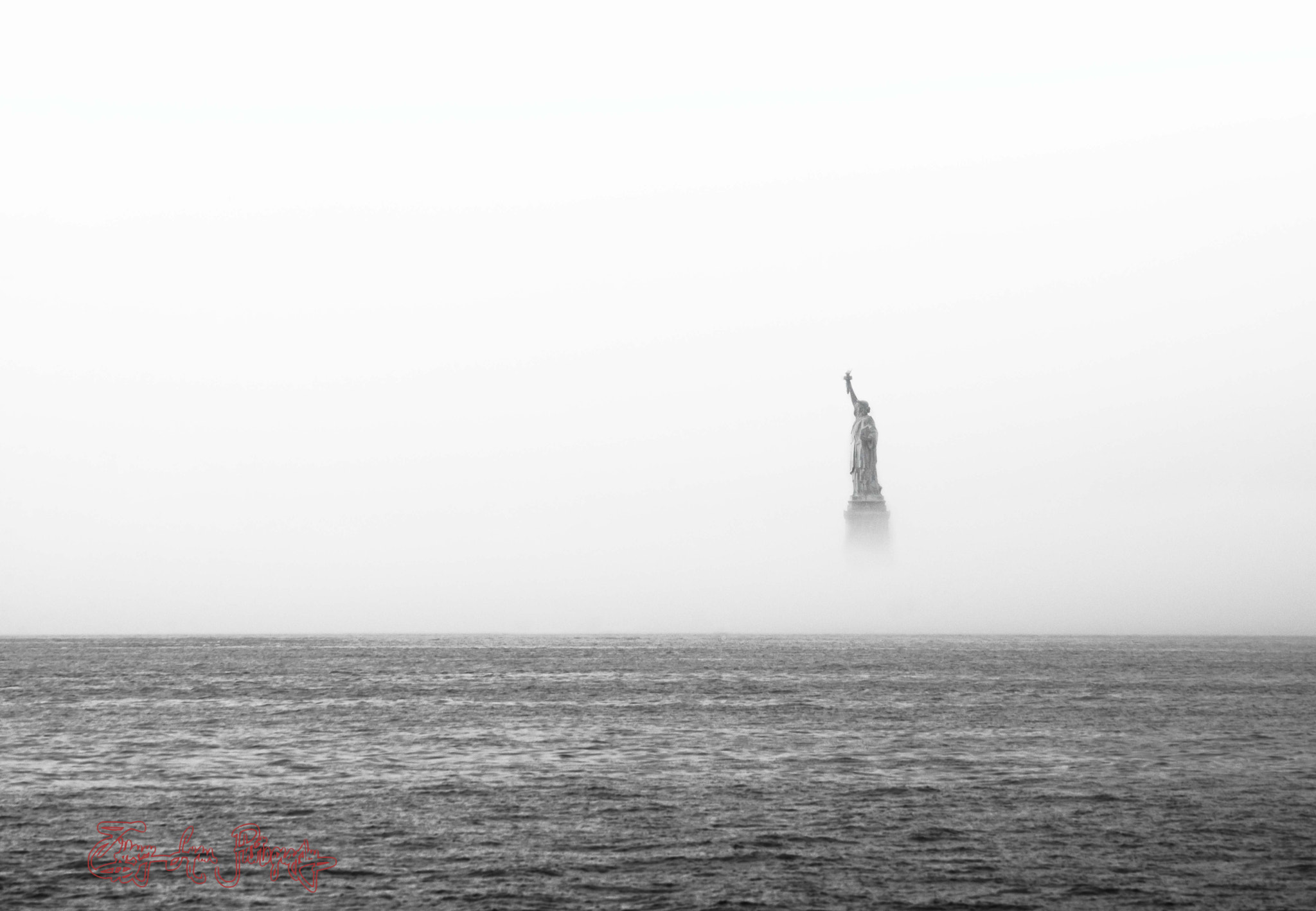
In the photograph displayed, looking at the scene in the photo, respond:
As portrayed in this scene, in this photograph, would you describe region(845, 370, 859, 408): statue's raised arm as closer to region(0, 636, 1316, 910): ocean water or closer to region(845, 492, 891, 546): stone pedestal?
region(845, 492, 891, 546): stone pedestal

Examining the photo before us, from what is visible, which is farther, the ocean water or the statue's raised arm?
the statue's raised arm

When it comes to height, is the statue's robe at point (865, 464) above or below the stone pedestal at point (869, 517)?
above

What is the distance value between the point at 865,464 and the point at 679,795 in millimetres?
135271

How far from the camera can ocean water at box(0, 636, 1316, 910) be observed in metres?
28.3

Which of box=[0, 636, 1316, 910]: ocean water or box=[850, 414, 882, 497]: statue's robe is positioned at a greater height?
box=[850, 414, 882, 497]: statue's robe

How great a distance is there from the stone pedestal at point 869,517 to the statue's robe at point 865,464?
0.90 m

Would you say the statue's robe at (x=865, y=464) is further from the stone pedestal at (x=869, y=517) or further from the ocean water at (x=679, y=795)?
the ocean water at (x=679, y=795)

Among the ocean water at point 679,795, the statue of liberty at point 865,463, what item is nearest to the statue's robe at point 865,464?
the statue of liberty at point 865,463

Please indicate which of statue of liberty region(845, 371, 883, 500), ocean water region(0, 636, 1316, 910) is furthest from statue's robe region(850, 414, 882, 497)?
ocean water region(0, 636, 1316, 910)

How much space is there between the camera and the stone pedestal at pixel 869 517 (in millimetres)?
172375

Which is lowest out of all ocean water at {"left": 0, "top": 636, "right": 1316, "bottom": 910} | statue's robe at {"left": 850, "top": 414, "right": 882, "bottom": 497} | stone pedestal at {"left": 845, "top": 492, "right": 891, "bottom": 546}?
ocean water at {"left": 0, "top": 636, "right": 1316, "bottom": 910}

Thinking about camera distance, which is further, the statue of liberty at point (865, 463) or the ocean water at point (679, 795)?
the statue of liberty at point (865, 463)

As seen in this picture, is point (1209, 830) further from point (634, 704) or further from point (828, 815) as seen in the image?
point (634, 704)

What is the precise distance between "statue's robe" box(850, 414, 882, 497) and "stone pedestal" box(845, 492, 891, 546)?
90 cm
